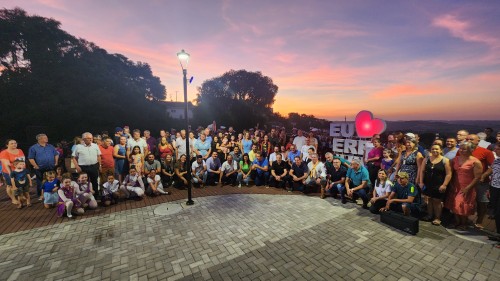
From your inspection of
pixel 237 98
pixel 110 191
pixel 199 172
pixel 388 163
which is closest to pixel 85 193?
pixel 110 191

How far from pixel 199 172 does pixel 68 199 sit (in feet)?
14.1

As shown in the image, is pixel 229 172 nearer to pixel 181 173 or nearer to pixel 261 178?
pixel 261 178

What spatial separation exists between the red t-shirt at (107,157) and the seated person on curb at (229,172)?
407 cm

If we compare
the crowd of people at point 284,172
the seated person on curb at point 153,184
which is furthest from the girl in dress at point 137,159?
the seated person on curb at point 153,184

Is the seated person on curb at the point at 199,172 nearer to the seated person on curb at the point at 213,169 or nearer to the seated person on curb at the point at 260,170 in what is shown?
the seated person on curb at the point at 213,169

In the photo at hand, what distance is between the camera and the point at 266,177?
927 centimetres

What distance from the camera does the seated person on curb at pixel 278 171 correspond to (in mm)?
8930

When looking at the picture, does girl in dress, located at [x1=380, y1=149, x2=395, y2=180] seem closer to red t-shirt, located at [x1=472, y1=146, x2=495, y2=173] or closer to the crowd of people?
the crowd of people

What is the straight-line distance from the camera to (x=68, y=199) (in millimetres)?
6117

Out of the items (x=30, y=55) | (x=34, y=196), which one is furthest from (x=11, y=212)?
(x=30, y=55)

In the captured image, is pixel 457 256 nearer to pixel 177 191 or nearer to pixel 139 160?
pixel 177 191

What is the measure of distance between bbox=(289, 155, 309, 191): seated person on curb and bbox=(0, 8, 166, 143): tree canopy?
2520cm

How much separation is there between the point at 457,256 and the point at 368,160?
371cm

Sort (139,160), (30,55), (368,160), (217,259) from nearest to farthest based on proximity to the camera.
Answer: (217,259)
(368,160)
(139,160)
(30,55)
